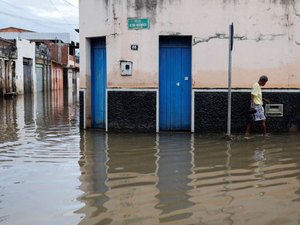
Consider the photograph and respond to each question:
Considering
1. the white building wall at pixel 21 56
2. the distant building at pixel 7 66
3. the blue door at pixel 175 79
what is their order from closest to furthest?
the blue door at pixel 175 79, the distant building at pixel 7 66, the white building wall at pixel 21 56

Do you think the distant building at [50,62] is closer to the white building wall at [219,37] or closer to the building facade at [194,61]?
the building facade at [194,61]

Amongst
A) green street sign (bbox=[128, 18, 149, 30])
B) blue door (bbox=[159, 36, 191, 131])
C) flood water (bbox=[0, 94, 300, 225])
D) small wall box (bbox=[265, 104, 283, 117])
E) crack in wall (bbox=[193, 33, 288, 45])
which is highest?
green street sign (bbox=[128, 18, 149, 30])

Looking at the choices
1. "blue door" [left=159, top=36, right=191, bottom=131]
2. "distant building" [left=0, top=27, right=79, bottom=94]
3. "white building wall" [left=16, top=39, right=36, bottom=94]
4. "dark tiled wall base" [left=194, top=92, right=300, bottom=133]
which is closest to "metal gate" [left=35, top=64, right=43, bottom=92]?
"distant building" [left=0, top=27, right=79, bottom=94]

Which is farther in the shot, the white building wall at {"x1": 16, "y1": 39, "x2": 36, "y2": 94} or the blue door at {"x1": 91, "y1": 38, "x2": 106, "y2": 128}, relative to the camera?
the white building wall at {"x1": 16, "y1": 39, "x2": 36, "y2": 94}

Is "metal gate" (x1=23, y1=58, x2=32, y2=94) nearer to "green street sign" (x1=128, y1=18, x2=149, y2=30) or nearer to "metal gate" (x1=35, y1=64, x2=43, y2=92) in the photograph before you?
"metal gate" (x1=35, y1=64, x2=43, y2=92)

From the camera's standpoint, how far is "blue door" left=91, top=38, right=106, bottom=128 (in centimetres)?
1096

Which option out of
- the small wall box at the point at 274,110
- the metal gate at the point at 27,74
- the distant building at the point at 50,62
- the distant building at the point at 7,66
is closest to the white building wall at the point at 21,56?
the distant building at the point at 50,62

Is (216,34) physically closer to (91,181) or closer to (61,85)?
(91,181)

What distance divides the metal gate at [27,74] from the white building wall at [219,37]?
2727cm

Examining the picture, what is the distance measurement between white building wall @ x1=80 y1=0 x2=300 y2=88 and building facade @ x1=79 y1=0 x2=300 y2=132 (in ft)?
0.07

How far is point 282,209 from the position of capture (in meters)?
4.75

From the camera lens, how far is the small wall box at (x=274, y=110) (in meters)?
10.3

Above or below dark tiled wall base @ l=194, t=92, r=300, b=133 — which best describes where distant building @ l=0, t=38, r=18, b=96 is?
above

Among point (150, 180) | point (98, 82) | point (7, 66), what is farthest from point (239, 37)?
point (7, 66)
